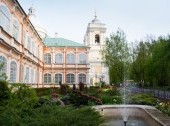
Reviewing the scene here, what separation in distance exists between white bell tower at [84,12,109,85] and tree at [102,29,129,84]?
2820 centimetres

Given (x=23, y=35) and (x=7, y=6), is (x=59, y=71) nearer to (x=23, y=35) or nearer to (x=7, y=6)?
(x=23, y=35)

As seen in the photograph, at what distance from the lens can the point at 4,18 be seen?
2667 centimetres

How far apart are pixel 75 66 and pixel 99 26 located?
29.8 m

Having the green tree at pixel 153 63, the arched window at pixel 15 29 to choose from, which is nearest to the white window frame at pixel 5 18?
the arched window at pixel 15 29

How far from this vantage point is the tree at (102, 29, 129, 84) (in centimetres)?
5366

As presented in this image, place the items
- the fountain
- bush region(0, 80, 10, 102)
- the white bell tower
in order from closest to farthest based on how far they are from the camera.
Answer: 1. bush region(0, 80, 10, 102)
2. the fountain
3. the white bell tower

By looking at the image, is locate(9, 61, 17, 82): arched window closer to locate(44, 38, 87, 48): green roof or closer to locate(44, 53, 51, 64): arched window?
locate(44, 53, 51, 64): arched window

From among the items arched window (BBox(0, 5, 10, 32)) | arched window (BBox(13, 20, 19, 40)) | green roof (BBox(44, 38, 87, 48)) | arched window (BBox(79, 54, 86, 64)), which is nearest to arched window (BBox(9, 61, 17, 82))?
arched window (BBox(13, 20, 19, 40))

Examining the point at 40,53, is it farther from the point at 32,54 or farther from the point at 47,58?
the point at 32,54

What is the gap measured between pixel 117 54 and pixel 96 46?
3264 centimetres

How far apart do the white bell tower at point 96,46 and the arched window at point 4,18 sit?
5593 centimetres

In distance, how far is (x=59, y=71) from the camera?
57875mm

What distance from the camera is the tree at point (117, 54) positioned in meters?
53.7

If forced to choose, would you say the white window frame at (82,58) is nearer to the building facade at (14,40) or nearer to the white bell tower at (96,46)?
the building facade at (14,40)
